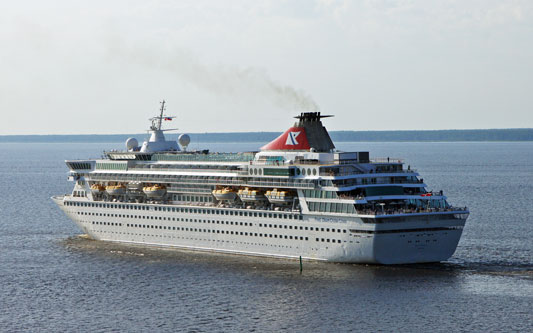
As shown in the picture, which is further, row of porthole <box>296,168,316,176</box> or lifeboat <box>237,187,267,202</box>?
lifeboat <box>237,187,267,202</box>

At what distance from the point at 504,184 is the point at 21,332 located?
338 feet

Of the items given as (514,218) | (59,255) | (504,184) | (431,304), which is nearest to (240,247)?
(59,255)

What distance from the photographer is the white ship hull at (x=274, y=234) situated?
5862 centimetres

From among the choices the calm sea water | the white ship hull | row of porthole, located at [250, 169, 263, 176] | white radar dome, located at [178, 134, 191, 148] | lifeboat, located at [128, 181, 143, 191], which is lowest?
the calm sea water

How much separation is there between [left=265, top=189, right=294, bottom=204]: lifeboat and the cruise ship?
8 centimetres

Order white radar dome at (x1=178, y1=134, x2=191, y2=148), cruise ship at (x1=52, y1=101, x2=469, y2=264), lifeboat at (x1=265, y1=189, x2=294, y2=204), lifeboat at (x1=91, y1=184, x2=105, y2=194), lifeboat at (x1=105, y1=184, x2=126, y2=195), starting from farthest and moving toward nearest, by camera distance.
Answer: white radar dome at (x1=178, y1=134, x2=191, y2=148)
lifeboat at (x1=91, y1=184, x2=105, y2=194)
lifeboat at (x1=105, y1=184, x2=126, y2=195)
lifeboat at (x1=265, y1=189, x2=294, y2=204)
cruise ship at (x1=52, y1=101, x2=469, y2=264)

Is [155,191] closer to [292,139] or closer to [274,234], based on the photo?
[292,139]

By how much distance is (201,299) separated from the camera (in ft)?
171

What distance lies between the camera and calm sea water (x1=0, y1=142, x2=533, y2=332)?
46906 mm

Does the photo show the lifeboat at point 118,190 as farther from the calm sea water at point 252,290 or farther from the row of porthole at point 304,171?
the row of porthole at point 304,171

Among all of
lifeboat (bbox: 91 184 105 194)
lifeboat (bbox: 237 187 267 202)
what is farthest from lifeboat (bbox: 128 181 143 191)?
lifeboat (bbox: 237 187 267 202)

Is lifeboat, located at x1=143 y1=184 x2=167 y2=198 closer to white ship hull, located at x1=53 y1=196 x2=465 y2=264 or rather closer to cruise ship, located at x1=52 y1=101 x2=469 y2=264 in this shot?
cruise ship, located at x1=52 y1=101 x2=469 y2=264

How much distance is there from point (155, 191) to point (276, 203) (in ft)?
43.1

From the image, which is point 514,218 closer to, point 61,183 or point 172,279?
point 172,279
